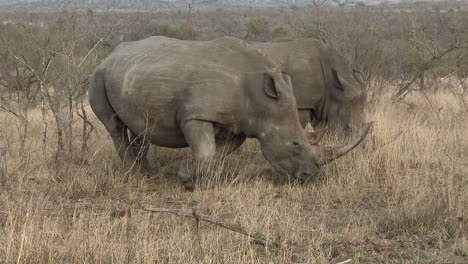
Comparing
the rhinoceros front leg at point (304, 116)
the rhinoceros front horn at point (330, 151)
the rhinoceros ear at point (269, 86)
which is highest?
the rhinoceros ear at point (269, 86)

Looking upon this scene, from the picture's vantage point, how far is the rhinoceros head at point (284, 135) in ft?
19.2

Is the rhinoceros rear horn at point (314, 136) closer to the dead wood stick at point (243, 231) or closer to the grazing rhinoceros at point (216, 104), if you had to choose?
the grazing rhinoceros at point (216, 104)

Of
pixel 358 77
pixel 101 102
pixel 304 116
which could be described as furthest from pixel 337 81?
pixel 101 102

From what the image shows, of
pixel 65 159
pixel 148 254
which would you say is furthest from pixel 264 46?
pixel 148 254

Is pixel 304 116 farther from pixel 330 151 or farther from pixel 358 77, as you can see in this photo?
pixel 330 151

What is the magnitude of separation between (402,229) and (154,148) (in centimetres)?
409

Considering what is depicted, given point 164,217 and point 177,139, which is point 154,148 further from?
point 164,217

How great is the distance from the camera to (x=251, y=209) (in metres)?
4.93

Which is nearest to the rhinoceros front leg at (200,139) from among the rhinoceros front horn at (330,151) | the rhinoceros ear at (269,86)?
the rhinoceros ear at (269,86)

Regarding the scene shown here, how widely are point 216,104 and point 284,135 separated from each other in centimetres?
76

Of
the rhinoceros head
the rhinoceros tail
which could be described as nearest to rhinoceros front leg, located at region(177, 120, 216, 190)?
the rhinoceros head

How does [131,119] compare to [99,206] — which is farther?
[131,119]

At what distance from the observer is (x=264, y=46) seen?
316 inches

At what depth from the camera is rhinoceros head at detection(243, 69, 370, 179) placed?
585 cm
